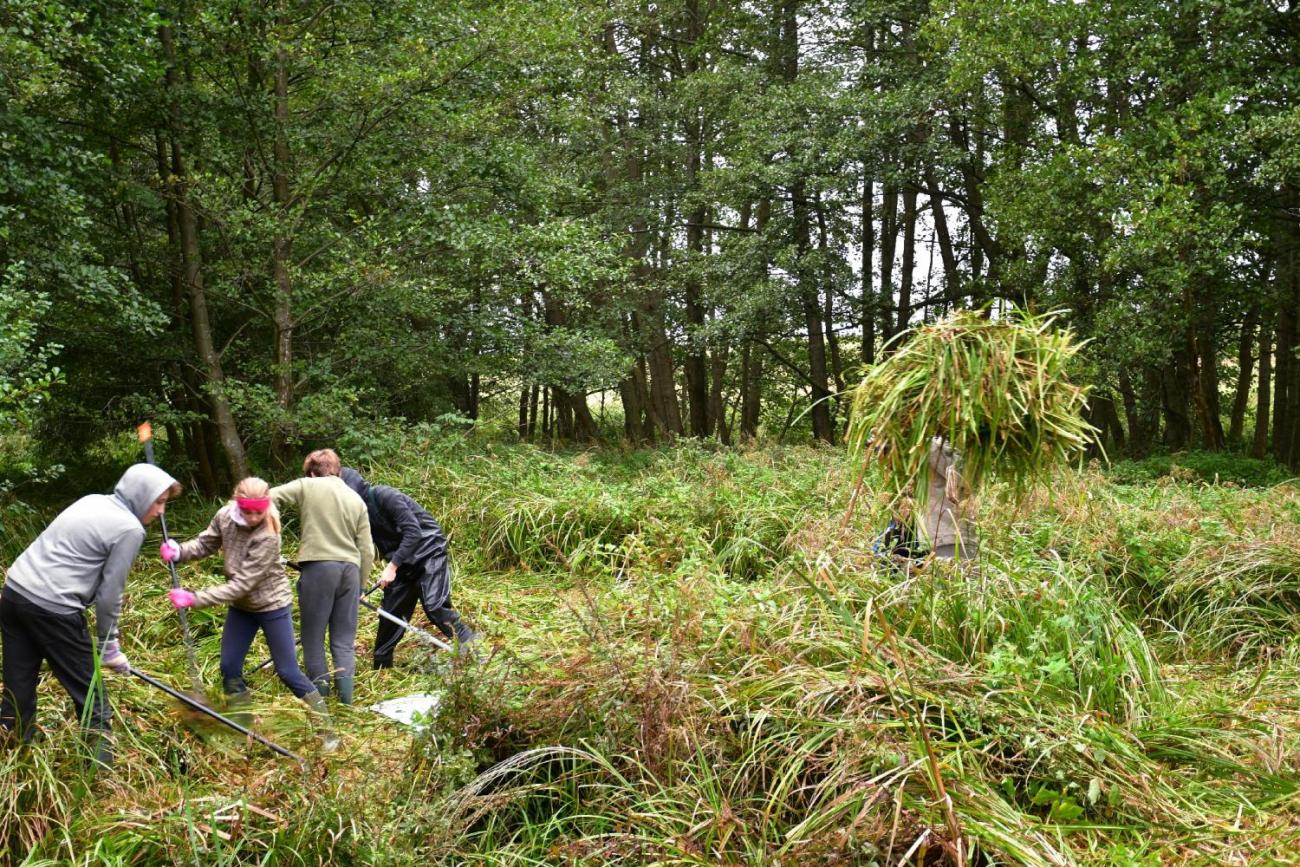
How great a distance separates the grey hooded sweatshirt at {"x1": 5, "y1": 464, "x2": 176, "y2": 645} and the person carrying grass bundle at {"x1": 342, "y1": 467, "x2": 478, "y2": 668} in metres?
1.91

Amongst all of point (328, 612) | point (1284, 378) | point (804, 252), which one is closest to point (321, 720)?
point (328, 612)

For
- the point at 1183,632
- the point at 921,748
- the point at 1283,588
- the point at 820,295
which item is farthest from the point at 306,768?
the point at 820,295

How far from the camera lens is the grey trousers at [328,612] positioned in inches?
194

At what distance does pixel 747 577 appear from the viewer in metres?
7.34

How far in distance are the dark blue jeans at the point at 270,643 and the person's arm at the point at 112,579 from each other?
0.90 m

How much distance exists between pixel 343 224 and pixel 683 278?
18.9ft

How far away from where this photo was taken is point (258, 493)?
15.0ft

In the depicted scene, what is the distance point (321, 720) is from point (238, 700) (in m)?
0.43

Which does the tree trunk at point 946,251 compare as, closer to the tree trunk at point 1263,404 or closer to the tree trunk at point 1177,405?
the tree trunk at point 1177,405

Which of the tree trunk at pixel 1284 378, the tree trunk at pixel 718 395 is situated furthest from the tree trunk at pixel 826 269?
the tree trunk at pixel 1284 378

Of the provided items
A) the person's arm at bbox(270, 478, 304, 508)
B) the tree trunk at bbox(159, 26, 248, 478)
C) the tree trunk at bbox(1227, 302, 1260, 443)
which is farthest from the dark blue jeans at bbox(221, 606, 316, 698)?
the tree trunk at bbox(1227, 302, 1260, 443)

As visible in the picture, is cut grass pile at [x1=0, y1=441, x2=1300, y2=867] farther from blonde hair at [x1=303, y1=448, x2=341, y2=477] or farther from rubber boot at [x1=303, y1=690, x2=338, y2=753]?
blonde hair at [x1=303, y1=448, x2=341, y2=477]

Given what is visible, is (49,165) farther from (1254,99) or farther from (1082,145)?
(1254,99)

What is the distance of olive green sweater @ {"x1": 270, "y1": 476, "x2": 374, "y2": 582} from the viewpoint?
193 inches
